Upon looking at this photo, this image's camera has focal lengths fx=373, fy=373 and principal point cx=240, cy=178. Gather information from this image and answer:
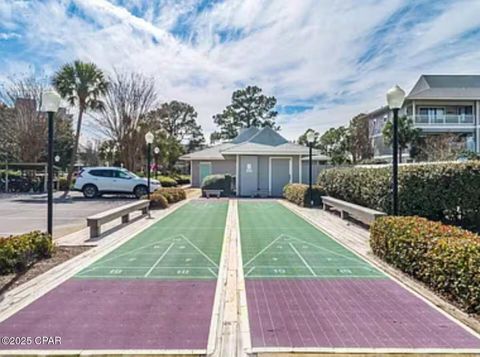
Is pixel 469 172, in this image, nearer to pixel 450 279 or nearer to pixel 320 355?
pixel 450 279

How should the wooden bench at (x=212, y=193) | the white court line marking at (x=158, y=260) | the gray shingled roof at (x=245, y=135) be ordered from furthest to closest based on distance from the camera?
the gray shingled roof at (x=245, y=135)
the wooden bench at (x=212, y=193)
the white court line marking at (x=158, y=260)

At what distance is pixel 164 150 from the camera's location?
33.8 metres

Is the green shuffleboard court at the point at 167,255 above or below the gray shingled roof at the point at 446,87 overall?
below

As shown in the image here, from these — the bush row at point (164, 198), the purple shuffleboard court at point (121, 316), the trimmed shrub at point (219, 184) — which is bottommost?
the purple shuffleboard court at point (121, 316)

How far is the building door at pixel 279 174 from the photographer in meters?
22.4

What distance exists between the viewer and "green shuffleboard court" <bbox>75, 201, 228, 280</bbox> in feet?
19.1

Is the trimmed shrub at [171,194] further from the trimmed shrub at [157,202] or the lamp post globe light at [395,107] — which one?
the lamp post globe light at [395,107]

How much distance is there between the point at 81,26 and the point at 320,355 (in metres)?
11.3

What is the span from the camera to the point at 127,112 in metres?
27.5

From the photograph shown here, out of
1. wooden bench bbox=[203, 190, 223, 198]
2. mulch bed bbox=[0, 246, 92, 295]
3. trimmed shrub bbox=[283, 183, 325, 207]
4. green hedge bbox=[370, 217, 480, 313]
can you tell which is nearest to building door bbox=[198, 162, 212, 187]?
wooden bench bbox=[203, 190, 223, 198]

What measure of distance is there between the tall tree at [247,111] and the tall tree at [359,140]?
13457 mm

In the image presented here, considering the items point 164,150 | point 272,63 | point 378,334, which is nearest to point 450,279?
point 378,334

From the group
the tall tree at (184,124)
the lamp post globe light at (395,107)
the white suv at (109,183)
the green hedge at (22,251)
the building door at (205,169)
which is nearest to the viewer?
the green hedge at (22,251)

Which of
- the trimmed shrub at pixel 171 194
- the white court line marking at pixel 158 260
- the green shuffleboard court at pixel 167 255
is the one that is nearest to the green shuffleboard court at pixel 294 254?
the green shuffleboard court at pixel 167 255
